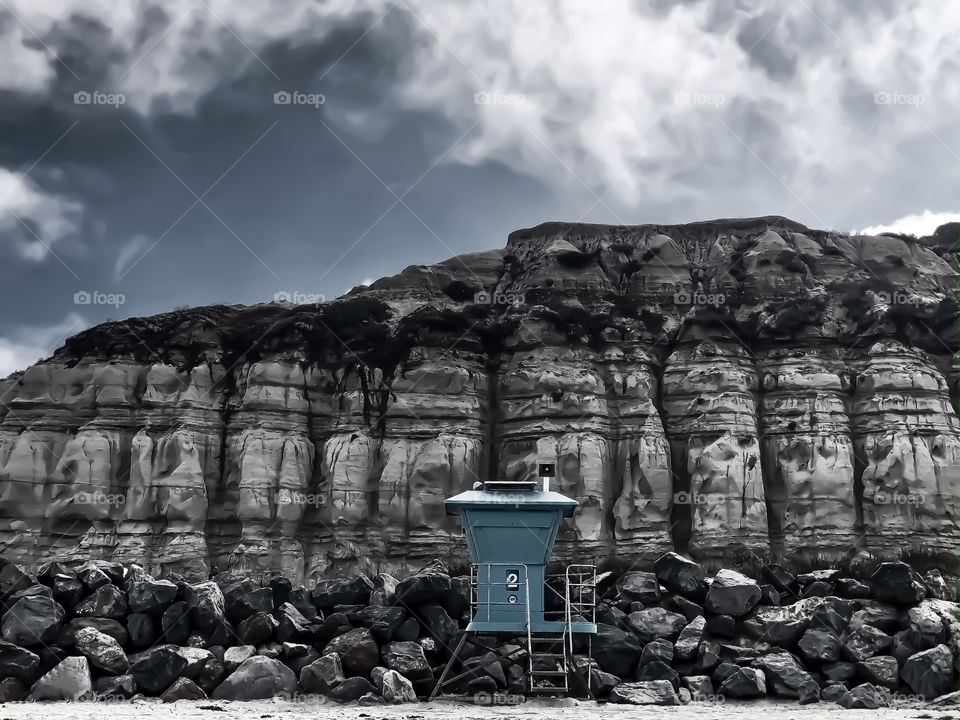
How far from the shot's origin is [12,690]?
1894 cm

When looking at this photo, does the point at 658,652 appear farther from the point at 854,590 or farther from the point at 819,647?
the point at 854,590

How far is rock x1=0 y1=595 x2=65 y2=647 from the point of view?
1969 centimetres

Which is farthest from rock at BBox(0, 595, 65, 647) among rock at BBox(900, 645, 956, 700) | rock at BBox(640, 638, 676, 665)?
rock at BBox(900, 645, 956, 700)

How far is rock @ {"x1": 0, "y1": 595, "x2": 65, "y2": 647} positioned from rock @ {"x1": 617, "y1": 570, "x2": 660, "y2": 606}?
42.8ft

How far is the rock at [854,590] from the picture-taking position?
2353cm

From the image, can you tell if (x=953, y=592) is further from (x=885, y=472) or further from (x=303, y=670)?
(x=303, y=670)

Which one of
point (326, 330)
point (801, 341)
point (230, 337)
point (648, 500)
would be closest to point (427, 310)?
point (326, 330)

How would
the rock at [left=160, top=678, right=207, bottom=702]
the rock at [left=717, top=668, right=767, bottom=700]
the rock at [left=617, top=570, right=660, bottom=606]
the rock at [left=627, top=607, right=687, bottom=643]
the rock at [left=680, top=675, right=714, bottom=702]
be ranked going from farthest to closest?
the rock at [left=617, top=570, right=660, bottom=606] < the rock at [left=627, top=607, right=687, bottom=643] < the rock at [left=680, top=675, right=714, bottom=702] < the rock at [left=717, top=668, right=767, bottom=700] < the rock at [left=160, top=678, right=207, bottom=702]

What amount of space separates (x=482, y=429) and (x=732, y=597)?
1156 cm

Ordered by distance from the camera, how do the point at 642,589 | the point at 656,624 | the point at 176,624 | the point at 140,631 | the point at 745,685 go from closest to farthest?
1. the point at 745,685
2. the point at 140,631
3. the point at 176,624
4. the point at 656,624
5. the point at 642,589

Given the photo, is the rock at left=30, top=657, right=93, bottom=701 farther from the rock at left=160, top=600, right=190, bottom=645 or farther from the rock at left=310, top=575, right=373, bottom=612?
the rock at left=310, top=575, right=373, bottom=612

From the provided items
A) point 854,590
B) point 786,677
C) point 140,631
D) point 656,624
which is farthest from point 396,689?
point 854,590

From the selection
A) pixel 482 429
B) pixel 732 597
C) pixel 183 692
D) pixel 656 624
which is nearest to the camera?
pixel 183 692

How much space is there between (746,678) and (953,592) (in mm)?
9960
